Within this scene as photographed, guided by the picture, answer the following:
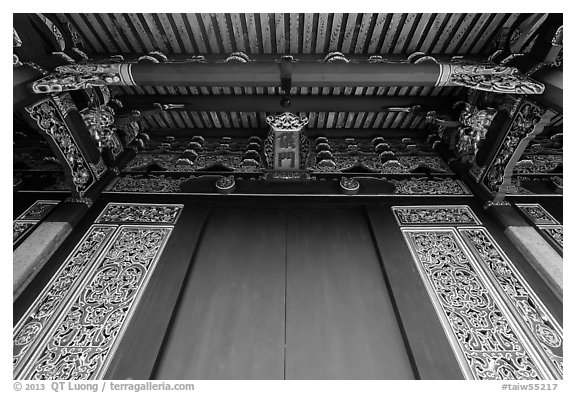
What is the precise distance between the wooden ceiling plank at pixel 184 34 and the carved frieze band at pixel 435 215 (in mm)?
2772

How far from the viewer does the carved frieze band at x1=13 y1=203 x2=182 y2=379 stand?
2.74m

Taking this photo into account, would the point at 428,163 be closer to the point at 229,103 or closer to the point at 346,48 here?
the point at 346,48

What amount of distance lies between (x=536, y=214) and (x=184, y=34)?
165 inches

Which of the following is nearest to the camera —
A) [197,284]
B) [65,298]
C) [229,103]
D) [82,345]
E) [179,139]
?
[82,345]

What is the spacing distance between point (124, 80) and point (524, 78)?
3629 mm

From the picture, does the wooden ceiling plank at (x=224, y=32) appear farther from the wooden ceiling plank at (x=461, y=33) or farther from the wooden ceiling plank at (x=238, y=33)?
the wooden ceiling plank at (x=461, y=33)

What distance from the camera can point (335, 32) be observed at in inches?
135

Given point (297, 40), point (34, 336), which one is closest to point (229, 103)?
point (297, 40)

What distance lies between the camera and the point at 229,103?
13.8 ft

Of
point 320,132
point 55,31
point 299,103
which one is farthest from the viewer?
point 320,132


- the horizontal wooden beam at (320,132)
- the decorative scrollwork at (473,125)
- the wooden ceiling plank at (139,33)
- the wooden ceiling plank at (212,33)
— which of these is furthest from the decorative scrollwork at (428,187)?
the wooden ceiling plank at (139,33)

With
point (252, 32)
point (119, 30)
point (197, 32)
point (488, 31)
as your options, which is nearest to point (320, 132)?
point (252, 32)

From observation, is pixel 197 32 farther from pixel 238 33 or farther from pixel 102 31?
pixel 102 31

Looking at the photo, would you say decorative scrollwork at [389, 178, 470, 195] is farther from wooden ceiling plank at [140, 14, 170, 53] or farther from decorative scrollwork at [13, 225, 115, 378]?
decorative scrollwork at [13, 225, 115, 378]
